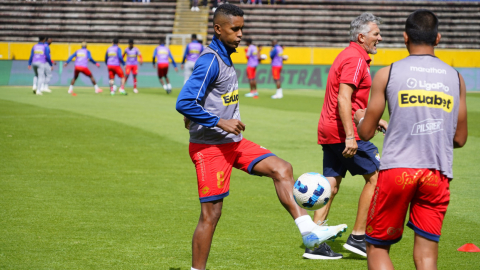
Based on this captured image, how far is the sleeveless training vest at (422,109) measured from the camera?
3.50 metres

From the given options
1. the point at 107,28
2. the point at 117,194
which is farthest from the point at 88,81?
the point at 117,194

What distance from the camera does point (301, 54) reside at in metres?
33.0

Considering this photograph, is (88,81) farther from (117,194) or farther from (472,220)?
(472,220)

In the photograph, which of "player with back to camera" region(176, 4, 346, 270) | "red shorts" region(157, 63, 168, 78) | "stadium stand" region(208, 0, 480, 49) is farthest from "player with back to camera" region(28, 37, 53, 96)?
"player with back to camera" region(176, 4, 346, 270)

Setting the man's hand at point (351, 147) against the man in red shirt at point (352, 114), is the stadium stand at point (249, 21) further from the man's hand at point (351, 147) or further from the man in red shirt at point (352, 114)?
the man's hand at point (351, 147)

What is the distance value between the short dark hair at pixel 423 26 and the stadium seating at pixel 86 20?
33.7 m

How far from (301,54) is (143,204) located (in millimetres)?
26680

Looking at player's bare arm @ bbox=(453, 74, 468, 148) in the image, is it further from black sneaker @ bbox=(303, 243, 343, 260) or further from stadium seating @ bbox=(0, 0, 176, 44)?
stadium seating @ bbox=(0, 0, 176, 44)

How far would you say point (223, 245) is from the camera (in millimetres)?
5672

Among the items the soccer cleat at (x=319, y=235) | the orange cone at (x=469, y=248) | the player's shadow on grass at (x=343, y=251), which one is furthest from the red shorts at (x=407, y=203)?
the orange cone at (x=469, y=248)

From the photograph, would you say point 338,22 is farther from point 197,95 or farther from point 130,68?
point 197,95

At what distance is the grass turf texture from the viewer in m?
5.27

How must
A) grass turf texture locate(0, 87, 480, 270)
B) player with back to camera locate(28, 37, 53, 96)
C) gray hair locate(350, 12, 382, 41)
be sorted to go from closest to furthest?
grass turf texture locate(0, 87, 480, 270), gray hair locate(350, 12, 382, 41), player with back to camera locate(28, 37, 53, 96)

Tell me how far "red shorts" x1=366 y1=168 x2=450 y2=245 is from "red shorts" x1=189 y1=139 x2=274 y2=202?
1.25m
